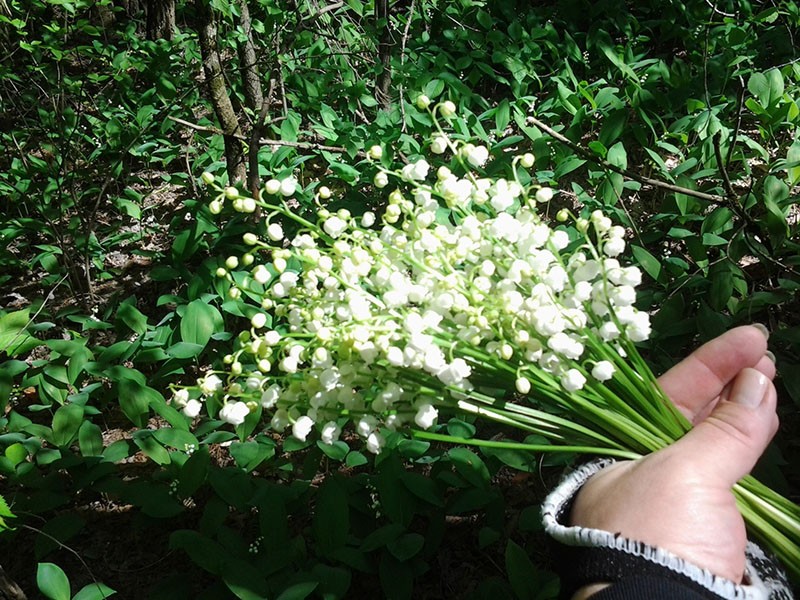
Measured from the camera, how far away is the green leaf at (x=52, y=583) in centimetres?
148

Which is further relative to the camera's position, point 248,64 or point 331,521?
point 248,64

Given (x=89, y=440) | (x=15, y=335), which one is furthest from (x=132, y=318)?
(x=89, y=440)

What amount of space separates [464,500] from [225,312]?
117 centimetres

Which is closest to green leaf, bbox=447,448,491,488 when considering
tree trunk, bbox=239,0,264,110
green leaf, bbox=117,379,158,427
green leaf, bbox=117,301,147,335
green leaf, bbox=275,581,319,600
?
green leaf, bbox=275,581,319,600

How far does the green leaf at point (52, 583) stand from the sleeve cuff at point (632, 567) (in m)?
1.12

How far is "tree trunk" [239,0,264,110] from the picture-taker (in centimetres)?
272

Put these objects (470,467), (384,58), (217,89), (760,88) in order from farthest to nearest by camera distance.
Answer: (384,58)
(217,89)
(760,88)
(470,467)

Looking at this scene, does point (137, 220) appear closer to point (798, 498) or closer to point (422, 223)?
point (422, 223)

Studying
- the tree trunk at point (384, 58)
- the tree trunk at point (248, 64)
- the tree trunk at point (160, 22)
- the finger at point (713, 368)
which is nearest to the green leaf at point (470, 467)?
the finger at point (713, 368)

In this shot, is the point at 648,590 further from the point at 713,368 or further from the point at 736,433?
the point at 713,368

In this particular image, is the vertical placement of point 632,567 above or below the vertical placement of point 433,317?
below

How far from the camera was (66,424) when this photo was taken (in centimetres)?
199

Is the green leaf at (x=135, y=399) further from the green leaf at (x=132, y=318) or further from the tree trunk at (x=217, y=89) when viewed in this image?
the tree trunk at (x=217, y=89)

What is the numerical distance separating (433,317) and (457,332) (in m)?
0.10
